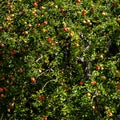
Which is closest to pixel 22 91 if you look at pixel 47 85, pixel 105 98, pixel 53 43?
pixel 47 85

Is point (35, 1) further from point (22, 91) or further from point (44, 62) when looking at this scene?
point (22, 91)

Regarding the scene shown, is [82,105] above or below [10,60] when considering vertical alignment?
below

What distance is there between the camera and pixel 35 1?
24.4 ft

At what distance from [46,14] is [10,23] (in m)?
0.80

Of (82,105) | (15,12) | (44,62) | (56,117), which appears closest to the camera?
(82,105)

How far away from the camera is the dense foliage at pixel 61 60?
6.22 m

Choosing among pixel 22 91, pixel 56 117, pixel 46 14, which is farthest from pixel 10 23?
pixel 56 117

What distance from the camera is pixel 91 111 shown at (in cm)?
618

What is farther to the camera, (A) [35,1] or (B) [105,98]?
A: (A) [35,1]

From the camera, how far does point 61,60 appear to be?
6766 millimetres

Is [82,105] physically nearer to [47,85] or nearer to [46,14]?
[47,85]

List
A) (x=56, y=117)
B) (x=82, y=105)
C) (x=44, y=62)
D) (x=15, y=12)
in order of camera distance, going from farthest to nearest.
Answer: (x=15, y=12) → (x=44, y=62) → (x=56, y=117) → (x=82, y=105)

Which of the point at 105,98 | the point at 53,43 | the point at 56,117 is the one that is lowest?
the point at 56,117

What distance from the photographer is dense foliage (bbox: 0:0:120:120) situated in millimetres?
6219
